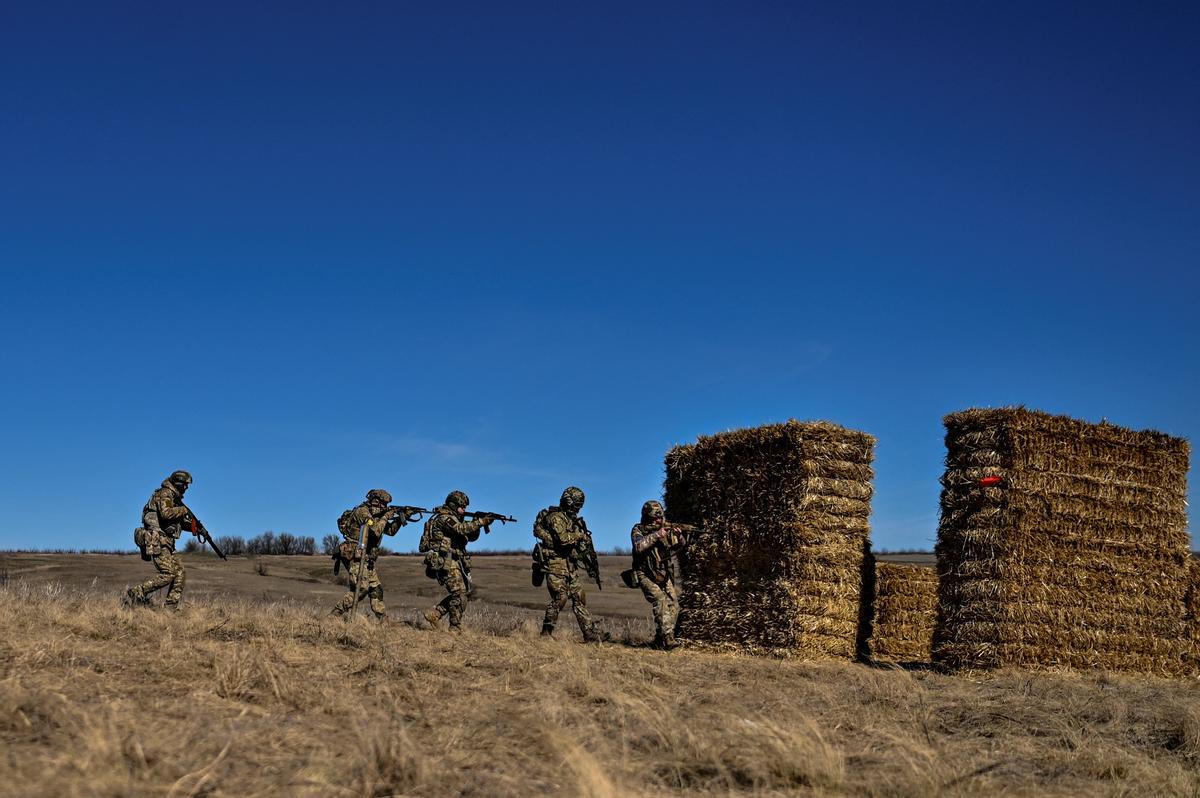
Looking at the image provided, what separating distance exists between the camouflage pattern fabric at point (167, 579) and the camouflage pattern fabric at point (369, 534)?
7.85 feet

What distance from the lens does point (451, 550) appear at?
51.9 ft

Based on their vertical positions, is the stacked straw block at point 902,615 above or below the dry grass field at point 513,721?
above

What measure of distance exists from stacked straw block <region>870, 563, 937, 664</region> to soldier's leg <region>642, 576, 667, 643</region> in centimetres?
289

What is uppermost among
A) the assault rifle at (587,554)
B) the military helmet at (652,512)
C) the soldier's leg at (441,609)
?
the military helmet at (652,512)

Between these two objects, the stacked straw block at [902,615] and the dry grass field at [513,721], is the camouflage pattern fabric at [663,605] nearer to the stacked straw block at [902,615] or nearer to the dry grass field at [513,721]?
the dry grass field at [513,721]

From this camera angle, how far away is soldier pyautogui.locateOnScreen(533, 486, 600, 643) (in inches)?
582

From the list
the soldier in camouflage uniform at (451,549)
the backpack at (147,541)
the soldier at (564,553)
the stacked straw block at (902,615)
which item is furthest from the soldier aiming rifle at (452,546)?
the stacked straw block at (902,615)

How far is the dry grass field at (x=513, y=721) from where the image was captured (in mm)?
5414

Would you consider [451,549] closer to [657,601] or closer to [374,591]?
[374,591]

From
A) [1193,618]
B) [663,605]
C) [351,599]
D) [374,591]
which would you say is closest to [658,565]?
[663,605]

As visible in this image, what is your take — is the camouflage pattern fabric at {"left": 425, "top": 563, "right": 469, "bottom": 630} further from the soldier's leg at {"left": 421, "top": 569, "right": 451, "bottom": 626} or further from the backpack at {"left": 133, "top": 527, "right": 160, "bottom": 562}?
the backpack at {"left": 133, "top": 527, "right": 160, "bottom": 562}

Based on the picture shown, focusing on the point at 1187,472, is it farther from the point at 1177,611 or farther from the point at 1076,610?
the point at 1076,610

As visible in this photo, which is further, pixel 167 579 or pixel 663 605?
pixel 167 579

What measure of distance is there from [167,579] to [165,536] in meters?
0.70
